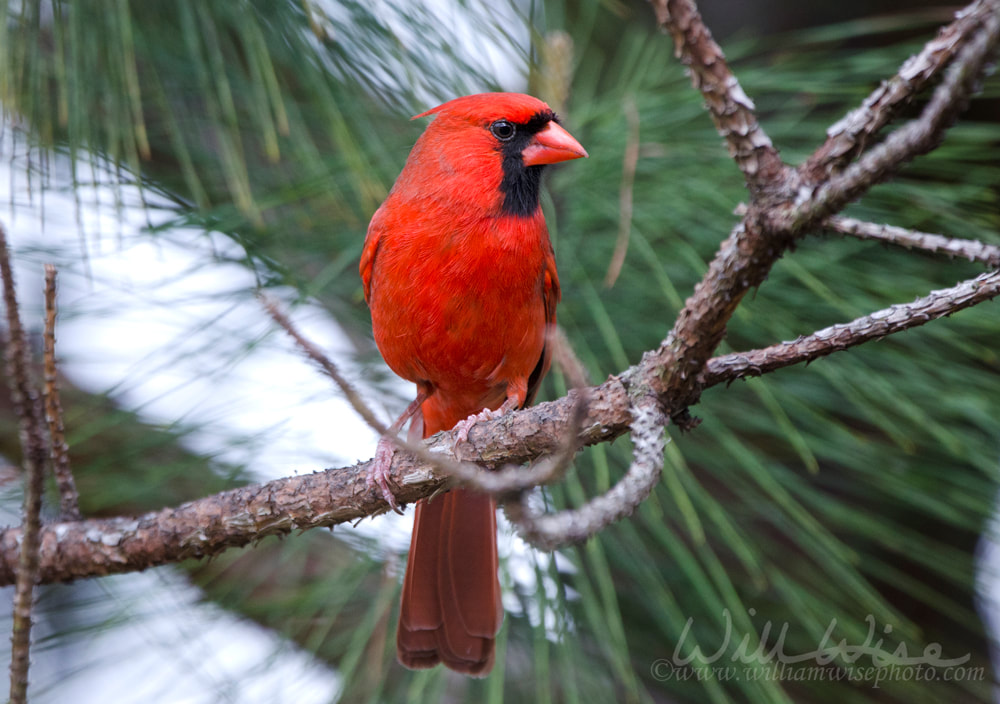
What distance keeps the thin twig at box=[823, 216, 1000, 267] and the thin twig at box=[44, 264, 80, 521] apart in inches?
43.6

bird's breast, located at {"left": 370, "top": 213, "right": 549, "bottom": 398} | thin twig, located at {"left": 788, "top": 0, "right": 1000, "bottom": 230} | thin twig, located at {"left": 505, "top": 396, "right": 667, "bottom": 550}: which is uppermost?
thin twig, located at {"left": 788, "top": 0, "right": 1000, "bottom": 230}

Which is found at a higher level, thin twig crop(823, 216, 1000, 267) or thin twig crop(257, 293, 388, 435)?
thin twig crop(823, 216, 1000, 267)

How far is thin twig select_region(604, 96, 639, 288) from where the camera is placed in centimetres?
182

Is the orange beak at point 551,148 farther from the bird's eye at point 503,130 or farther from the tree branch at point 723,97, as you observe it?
the tree branch at point 723,97

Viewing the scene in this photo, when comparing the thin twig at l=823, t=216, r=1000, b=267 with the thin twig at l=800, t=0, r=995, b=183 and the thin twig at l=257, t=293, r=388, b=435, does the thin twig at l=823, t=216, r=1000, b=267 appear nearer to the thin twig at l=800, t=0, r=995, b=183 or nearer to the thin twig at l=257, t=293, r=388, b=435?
the thin twig at l=800, t=0, r=995, b=183

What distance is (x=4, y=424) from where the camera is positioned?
2.42 m

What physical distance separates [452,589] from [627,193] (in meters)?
1.02

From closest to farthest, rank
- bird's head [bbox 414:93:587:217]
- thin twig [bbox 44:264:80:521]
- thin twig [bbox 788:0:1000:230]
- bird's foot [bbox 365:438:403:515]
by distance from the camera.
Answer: thin twig [bbox 788:0:1000:230], thin twig [bbox 44:264:80:521], bird's foot [bbox 365:438:403:515], bird's head [bbox 414:93:587:217]

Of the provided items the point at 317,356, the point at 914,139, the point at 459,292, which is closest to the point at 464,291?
the point at 459,292

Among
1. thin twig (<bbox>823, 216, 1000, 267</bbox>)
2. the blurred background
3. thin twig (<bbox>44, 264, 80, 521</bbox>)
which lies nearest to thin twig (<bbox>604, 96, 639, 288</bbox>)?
the blurred background

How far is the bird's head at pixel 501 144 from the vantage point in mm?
2137

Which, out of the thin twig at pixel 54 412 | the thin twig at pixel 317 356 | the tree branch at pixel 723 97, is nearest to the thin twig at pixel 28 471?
the thin twig at pixel 54 412

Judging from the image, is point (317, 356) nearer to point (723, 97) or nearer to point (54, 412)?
point (723, 97)

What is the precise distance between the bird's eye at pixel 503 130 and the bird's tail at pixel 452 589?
0.91 m
